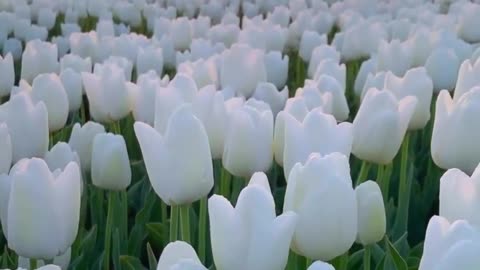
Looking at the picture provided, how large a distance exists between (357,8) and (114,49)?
6.18ft

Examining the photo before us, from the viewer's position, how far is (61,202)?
1.25 meters

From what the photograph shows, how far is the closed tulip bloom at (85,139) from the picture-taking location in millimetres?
1758

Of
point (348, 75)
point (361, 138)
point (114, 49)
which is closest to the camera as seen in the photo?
point (361, 138)

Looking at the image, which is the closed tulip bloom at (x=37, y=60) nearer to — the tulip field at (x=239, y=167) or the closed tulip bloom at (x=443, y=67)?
the tulip field at (x=239, y=167)

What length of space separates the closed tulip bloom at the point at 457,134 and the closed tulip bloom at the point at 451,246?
523mm

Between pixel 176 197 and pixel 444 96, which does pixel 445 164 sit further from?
pixel 176 197

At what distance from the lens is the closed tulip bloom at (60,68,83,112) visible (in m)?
2.13

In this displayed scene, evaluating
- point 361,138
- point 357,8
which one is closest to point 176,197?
point 361,138

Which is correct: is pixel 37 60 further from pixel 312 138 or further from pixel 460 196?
pixel 460 196

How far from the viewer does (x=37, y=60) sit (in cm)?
243

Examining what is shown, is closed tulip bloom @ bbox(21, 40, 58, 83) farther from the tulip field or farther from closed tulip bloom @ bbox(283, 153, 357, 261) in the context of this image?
closed tulip bloom @ bbox(283, 153, 357, 261)

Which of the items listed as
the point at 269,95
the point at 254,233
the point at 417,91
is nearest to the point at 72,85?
the point at 269,95

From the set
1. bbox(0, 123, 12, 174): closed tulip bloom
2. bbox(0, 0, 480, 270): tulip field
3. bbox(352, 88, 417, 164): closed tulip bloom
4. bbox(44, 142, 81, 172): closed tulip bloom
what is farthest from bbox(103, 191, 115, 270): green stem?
bbox(352, 88, 417, 164): closed tulip bloom

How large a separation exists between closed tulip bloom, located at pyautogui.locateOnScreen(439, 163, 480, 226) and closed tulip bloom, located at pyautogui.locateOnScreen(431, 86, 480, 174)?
354 millimetres
